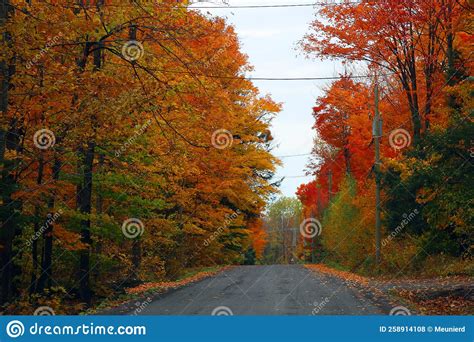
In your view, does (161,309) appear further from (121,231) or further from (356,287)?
(356,287)

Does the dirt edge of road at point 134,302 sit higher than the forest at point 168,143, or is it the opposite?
the forest at point 168,143

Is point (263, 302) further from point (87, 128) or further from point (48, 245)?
point (87, 128)

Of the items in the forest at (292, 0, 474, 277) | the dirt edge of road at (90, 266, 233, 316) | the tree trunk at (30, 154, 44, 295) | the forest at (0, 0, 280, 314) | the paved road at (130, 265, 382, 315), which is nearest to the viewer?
the forest at (0, 0, 280, 314)

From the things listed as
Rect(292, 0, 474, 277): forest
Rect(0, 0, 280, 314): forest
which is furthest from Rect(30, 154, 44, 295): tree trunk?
Rect(292, 0, 474, 277): forest

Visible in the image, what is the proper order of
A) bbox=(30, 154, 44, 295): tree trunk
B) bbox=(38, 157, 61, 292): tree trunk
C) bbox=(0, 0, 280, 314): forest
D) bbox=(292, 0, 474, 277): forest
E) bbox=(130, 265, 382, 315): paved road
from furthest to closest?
bbox=(292, 0, 474, 277): forest, bbox=(38, 157, 61, 292): tree trunk, bbox=(30, 154, 44, 295): tree trunk, bbox=(130, 265, 382, 315): paved road, bbox=(0, 0, 280, 314): forest

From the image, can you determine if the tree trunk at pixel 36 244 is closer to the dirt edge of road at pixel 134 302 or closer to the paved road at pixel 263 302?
the dirt edge of road at pixel 134 302

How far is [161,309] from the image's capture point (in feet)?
50.8

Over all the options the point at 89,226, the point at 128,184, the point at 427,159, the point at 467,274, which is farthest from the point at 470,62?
→ the point at 89,226

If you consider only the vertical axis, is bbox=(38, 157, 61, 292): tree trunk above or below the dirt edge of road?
above

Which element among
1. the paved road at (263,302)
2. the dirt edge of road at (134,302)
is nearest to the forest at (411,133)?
the paved road at (263,302)

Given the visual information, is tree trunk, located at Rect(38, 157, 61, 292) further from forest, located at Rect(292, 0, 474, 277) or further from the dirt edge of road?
forest, located at Rect(292, 0, 474, 277)

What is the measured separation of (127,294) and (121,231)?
2901 mm

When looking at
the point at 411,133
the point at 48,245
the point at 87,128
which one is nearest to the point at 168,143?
the point at 87,128

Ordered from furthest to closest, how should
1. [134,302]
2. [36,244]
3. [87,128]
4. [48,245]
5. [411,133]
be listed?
[411,133] < [36,244] < [134,302] < [48,245] < [87,128]
